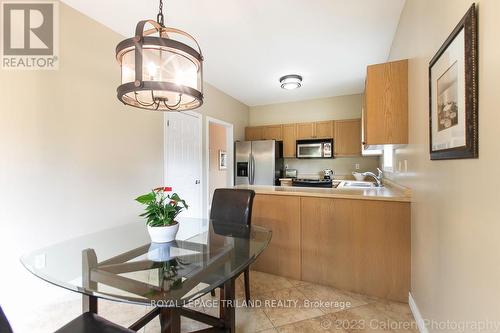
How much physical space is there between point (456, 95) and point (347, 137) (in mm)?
A: 3573

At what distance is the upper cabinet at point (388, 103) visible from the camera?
1990mm

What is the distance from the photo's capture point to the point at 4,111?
176 centimetres

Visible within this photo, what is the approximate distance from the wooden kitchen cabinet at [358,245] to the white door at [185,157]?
6.41ft

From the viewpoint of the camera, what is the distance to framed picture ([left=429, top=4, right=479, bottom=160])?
91 centimetres

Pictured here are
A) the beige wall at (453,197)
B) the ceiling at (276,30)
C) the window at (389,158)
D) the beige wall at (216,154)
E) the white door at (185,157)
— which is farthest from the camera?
the beige wall at (216,154)

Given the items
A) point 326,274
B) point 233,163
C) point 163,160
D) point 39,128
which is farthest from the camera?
point 233,163

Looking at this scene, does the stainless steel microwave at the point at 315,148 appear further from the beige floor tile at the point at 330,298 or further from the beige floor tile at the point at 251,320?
the beige floor tile at the point at 251,320

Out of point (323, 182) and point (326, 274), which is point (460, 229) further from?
point (323, 182)

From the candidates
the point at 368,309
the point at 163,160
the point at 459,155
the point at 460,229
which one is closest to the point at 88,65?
the point at 163,160

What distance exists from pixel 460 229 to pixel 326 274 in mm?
1410

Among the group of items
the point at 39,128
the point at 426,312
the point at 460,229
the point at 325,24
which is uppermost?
the point at 325,24

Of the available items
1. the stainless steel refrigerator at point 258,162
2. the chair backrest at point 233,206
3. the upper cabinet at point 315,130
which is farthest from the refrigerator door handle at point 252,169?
the chair backrest at point 233,206

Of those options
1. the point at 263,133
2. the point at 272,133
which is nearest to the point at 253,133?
the point at 263,133
